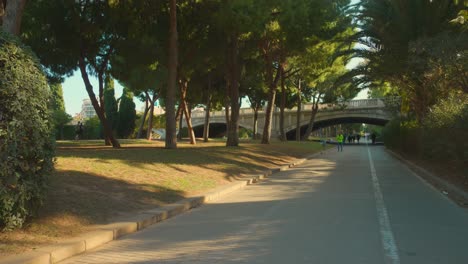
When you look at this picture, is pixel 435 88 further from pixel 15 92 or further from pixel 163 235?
pixel 15 92

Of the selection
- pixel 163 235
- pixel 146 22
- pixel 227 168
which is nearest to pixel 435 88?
pixel 227 168

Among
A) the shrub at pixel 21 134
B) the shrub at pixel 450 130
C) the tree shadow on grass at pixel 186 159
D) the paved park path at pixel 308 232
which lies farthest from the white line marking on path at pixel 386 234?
the tree shadow on grass at pixel 186 159

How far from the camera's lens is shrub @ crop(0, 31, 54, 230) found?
636 cm

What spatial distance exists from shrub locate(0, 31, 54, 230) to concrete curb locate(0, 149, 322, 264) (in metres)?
0.72

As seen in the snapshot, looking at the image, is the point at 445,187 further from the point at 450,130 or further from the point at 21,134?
the point at 21,134

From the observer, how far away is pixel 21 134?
6539 millimetres

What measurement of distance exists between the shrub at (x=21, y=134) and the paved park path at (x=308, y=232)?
3.49 ft

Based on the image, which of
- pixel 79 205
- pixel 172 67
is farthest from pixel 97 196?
pixel 172 67

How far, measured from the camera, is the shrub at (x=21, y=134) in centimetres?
636

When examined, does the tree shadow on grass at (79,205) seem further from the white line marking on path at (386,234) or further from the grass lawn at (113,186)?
the white line marking on path at (386,234)

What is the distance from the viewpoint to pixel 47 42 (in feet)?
76.4

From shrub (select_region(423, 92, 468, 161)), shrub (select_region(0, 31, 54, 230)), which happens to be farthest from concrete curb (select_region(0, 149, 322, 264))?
shrub (select_region(423, 92, 468, 161))

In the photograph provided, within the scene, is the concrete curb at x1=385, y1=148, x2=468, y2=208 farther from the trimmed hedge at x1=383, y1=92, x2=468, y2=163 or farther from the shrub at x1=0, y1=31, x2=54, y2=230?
the shrub at x1=0, y1=31, x2=54, y2=230

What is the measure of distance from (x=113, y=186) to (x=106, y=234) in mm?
3706
